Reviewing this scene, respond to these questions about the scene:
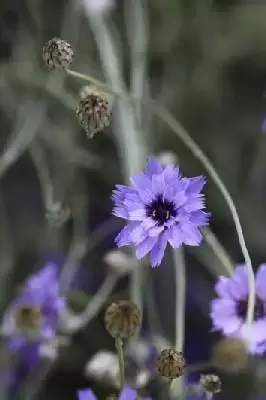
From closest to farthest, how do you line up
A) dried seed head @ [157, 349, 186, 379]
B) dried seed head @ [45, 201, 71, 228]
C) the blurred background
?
dried seed head @ [157, 349, 186, 379] < dried seed head @ [45, 201, 71, 228] < the blurred background

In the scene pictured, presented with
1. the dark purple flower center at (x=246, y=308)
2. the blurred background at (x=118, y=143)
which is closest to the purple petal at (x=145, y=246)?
the dark purple flower center at (x=246, y=308)

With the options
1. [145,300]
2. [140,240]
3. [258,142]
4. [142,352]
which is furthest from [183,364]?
[258,142]

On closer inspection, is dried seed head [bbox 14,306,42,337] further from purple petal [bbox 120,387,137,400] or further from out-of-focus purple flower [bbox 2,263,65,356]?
purple petal [bbox 120,387,137,400]

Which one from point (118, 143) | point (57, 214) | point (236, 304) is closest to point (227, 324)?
point (236, 304)

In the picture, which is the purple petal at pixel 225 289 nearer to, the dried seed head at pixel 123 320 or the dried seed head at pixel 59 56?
the dried seed head at pixel 123 320

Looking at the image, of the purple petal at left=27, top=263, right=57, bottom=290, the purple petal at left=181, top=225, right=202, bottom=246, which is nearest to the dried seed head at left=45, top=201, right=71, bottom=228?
the purple petal at left=27, top=263, right=57, bottom=290

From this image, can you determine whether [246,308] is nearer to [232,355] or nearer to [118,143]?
[232,355]
